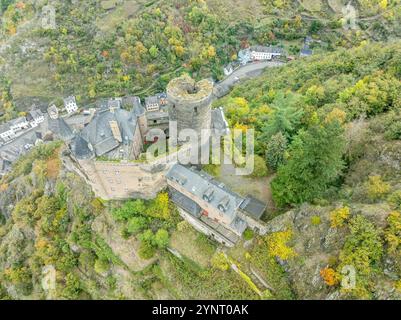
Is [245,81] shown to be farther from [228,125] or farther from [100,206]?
[100,206]

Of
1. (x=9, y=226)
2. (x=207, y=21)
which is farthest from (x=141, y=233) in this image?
(x=207, y=21)

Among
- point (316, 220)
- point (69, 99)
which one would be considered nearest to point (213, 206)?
point (316, 220)

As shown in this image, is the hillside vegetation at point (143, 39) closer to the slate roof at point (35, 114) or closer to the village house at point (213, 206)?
the slate roof at point (35, 114)

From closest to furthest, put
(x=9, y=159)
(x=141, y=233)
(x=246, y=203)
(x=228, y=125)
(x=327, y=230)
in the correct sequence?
1. (x=327, y=230)
2. (x=246, y=203)
3. (x=141, y=233)
4. (x=228, y=125)
5. (x=9, y=159)

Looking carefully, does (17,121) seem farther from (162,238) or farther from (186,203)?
(186,203)

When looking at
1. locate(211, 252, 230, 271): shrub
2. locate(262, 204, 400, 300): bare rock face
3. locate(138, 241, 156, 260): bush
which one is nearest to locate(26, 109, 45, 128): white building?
locate(138, 241, 156, 260): bush

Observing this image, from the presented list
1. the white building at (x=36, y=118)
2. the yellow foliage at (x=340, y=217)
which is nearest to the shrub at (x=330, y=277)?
Result: the yellow foliage at (x=340, y=217)

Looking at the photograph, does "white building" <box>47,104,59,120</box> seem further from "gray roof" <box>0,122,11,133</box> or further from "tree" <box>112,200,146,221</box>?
"tree" <box>112,200,146,221</box>
